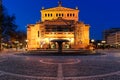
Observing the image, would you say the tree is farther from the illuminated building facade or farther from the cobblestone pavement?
the cobblestone pavement

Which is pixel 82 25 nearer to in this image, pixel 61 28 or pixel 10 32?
pixel 61 28

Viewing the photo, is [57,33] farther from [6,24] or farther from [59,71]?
[59,71]

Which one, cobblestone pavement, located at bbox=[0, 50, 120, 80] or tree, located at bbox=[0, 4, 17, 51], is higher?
tree, located at bbox=[0, 4, 17, 51]

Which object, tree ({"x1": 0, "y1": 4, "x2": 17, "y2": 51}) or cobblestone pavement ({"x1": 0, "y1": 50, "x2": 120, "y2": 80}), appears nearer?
cobblestone pavement ({"x1": 0, "y1": 50, "x2": 120, "y2": 80})

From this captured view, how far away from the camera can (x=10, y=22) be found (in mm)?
86125

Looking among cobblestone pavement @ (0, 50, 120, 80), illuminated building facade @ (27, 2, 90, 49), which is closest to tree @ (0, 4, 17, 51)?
illuminated building facade @ (27, 2, 90, 49)

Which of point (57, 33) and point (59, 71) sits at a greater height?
point (57, 33)

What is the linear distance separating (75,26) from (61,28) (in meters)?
5.62

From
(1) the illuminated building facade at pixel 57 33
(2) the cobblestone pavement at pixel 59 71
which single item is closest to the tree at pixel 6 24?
(1) the illuminated building facade at pixel 57 33

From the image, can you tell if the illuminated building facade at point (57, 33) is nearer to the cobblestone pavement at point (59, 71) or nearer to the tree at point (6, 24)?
the tree at point (6, 24)

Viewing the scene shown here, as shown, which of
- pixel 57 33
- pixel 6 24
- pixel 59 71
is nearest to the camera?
pixel 59 71

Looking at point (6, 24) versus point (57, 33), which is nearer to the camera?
point (6, 24)

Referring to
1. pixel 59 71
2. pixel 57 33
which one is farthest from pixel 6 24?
pixel 59 71

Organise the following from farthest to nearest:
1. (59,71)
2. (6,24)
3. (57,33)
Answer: (57,33), (6,24), (59,71)
